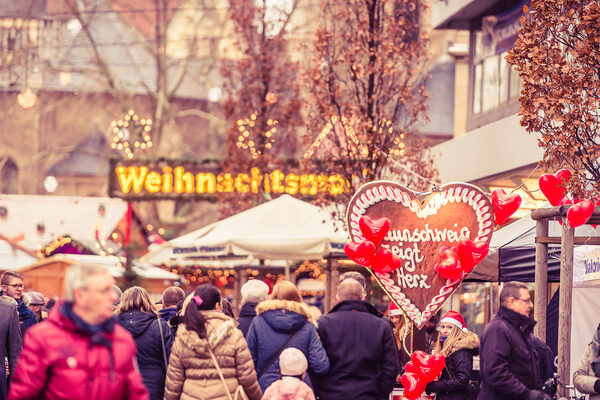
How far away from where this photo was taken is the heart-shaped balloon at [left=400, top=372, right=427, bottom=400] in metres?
10.1

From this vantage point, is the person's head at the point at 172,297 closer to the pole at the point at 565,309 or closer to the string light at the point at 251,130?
the pole at the point at 565,309

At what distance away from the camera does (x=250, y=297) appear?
10.9 meters

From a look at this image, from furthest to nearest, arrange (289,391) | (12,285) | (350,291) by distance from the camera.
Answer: (12,285)
(350,291)
(289,391)

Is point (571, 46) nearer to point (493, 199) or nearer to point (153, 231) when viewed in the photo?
point (493, 199)

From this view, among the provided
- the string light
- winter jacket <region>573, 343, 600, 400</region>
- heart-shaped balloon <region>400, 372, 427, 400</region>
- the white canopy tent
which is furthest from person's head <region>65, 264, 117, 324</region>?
the string light

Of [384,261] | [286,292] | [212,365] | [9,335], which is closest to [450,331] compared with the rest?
[384,261]

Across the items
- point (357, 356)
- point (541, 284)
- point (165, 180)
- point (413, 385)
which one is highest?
point (165, 180)

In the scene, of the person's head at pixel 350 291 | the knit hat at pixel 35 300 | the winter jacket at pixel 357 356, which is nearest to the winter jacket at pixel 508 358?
the winter jacket at pixel 357 356

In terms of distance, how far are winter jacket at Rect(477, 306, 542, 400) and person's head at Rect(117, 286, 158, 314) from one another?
10.4ft

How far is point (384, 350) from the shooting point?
9352 mm

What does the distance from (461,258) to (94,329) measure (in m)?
5.21

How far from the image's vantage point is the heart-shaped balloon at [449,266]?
10.5 metres

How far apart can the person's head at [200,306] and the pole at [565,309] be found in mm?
2902

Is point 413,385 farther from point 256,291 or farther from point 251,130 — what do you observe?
point 251,130
